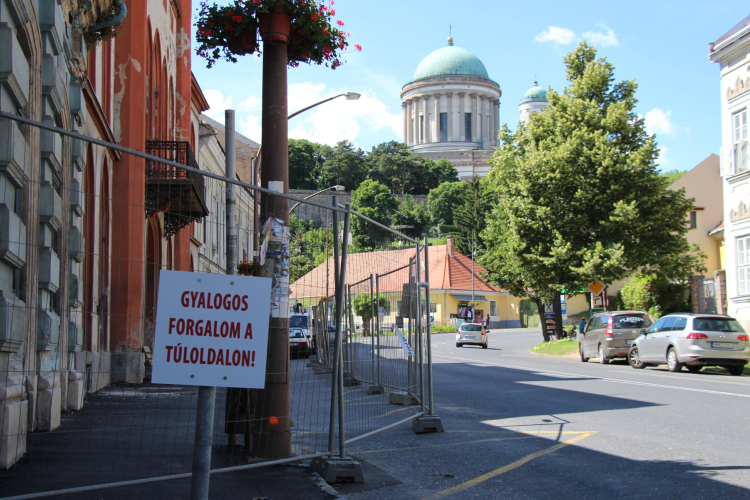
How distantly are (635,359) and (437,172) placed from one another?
118m

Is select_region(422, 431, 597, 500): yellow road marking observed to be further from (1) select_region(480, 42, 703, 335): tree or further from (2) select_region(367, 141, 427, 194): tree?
(2) select_region(367, 141, 427, 194): tree

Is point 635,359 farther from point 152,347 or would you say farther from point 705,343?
point 152,347

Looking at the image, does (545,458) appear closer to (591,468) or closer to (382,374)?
(591,468)

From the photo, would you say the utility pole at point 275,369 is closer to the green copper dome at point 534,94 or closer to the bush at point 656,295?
the bush at point 656,295

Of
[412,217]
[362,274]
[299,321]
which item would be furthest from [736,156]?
[412,217]

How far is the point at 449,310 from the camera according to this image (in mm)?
77125

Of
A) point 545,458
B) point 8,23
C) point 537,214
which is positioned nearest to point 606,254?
point 537,214

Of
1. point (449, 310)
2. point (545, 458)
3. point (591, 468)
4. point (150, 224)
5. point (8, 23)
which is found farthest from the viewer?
point (449, 310)

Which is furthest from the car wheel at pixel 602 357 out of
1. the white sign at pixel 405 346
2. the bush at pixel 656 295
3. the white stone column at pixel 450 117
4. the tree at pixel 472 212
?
the white stone column at pixel 450 117

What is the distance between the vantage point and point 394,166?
130125 millimetres

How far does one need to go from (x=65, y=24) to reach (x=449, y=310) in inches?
2725

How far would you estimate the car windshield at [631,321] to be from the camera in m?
23.6

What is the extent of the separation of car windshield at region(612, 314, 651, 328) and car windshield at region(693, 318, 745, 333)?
15.2ft

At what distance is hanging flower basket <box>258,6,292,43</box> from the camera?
7.42 metres
